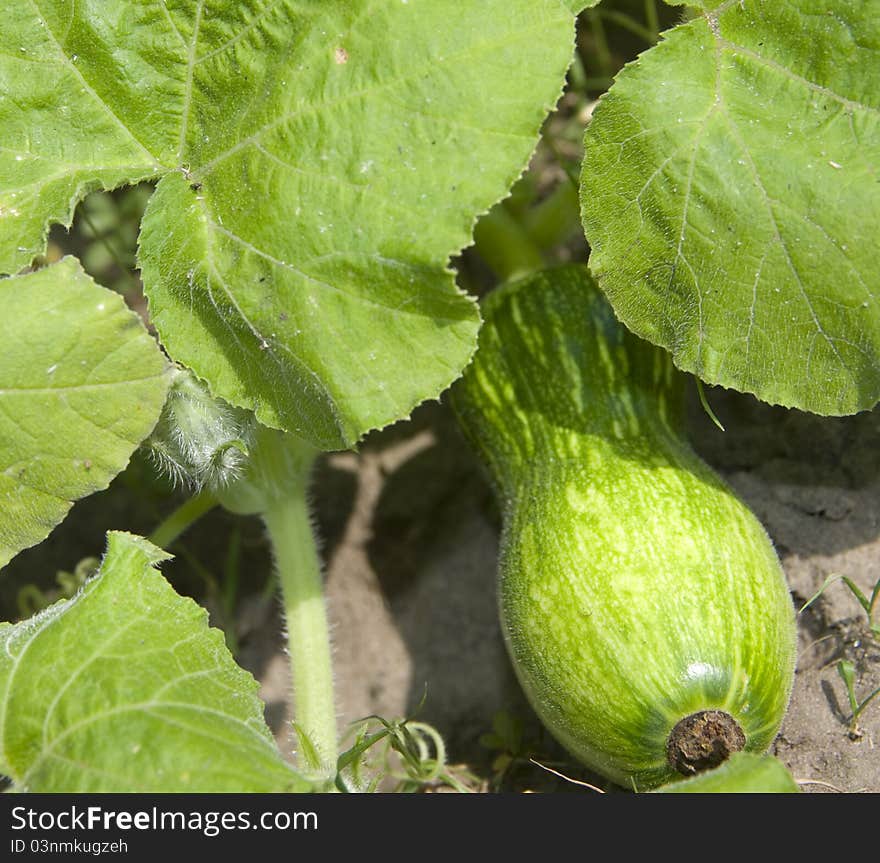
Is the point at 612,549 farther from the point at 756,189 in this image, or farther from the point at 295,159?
the point at 295,159

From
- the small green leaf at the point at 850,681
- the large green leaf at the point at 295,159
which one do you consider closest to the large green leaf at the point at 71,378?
the large green leaf at the point at 295,159

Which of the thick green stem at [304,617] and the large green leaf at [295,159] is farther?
the thick green stem at [304,617]

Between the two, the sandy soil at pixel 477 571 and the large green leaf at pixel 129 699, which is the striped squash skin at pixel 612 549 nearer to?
the sandy soil at pixel 477 571

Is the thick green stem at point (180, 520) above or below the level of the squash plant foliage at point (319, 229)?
below

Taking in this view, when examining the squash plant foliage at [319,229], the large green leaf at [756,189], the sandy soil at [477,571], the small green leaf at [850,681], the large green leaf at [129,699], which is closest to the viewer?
the large green leaf at [129,699]

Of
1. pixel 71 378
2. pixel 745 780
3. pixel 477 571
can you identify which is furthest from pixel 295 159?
pixel 477 571
